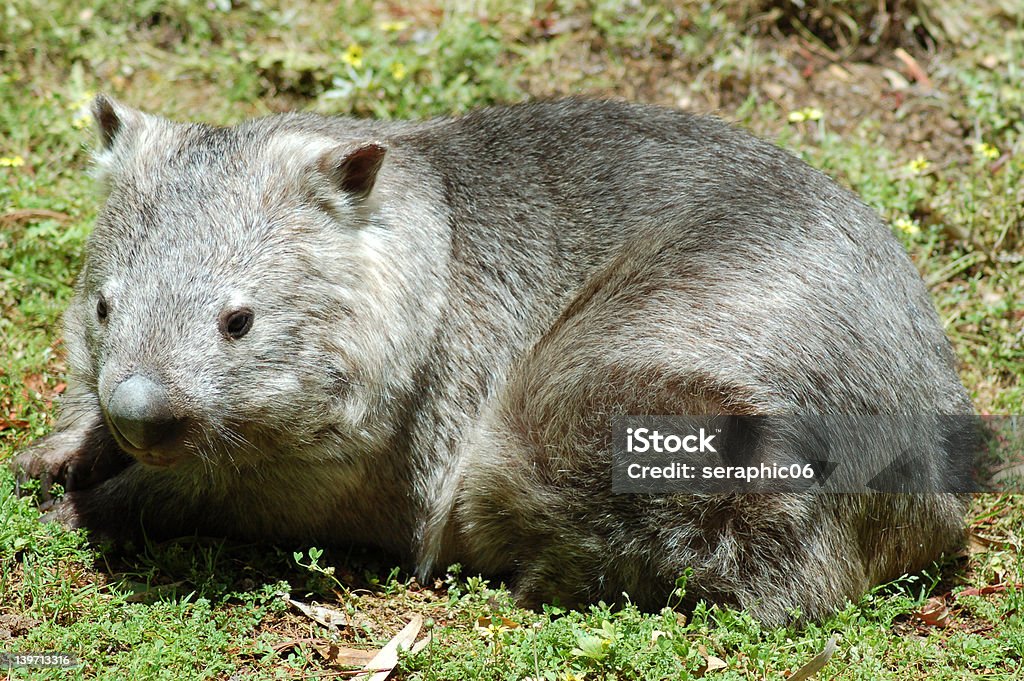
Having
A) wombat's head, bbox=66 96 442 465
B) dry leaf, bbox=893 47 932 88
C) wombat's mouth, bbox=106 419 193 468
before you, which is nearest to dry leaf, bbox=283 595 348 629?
wombat's head, bbox=66 96 442 465

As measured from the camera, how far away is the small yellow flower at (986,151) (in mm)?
7196

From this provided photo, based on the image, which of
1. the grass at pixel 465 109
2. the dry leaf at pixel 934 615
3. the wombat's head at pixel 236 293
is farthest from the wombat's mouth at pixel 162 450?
the dry leaf at pixel 934 615

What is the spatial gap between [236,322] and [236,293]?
4.4 inches

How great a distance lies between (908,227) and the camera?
6863mm

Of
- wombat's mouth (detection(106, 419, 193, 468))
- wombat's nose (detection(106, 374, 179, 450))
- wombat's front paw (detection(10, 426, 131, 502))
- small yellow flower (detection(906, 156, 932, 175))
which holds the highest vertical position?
small yellow flower (detection(906, 156, 932, 175))

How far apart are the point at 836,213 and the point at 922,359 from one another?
730mm

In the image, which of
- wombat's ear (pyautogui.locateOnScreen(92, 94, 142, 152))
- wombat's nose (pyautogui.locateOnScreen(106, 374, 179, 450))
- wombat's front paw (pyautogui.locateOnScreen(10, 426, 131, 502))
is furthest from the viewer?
wombat's front paw (pyautogui.locateOnScreen(10, 426, 131, 502))

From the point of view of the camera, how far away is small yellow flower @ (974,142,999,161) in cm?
720

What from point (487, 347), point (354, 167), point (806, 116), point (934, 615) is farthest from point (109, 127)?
point (806, 116)

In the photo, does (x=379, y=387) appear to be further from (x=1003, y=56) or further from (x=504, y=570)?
(x=1003, y=56)

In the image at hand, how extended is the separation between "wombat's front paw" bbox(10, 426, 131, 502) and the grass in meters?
0.12

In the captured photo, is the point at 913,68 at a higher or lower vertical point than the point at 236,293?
higher

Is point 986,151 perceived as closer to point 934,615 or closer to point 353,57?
point 934,615

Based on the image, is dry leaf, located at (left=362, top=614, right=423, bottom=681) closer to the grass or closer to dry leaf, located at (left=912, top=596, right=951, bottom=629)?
the grass
